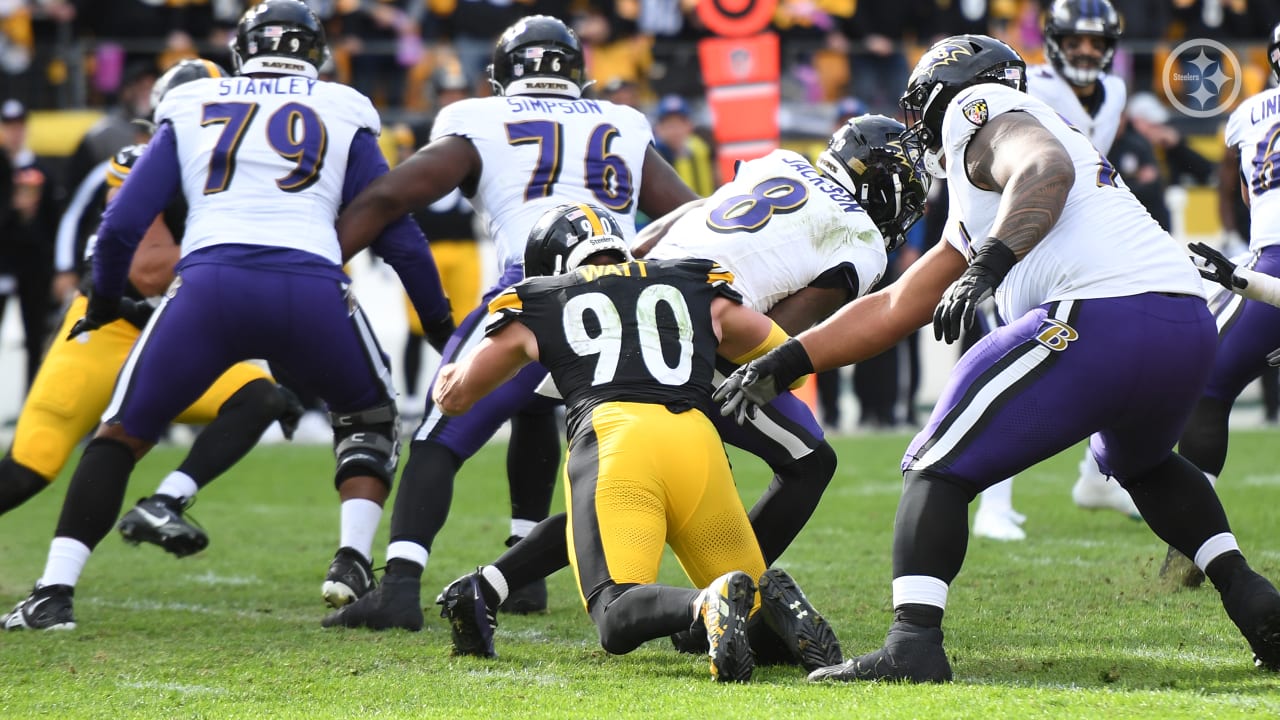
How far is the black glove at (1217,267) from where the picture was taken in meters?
4.41

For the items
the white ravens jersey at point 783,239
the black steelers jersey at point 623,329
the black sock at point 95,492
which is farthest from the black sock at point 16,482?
the white ravens jersey at point 783,239

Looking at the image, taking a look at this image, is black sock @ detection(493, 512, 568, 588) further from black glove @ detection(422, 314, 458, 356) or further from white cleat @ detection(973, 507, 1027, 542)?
white cleat @ detection(973, 507, 1027, 542)

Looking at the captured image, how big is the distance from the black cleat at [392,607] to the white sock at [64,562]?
0.91m

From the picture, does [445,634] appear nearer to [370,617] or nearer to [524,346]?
[370,617]

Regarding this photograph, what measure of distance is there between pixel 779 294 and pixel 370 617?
5.18 ft

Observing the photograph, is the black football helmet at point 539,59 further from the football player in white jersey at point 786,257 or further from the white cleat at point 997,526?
the white cleat at point 997,526

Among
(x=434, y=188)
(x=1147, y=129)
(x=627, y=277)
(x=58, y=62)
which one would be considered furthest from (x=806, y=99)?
(x=627, y=277)

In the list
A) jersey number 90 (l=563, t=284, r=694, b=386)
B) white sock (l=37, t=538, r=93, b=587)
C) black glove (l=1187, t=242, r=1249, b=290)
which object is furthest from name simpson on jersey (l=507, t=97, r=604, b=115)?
black glove (l=1187, t=242, r=1249, b=290)

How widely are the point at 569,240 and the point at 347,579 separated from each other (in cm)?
147

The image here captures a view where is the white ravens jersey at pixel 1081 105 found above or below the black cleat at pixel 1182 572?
above

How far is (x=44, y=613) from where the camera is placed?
513 centimetres

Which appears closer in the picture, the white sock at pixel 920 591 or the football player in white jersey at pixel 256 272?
the white sock at pixel 920 591

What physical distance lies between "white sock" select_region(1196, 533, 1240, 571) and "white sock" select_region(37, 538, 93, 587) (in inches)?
130

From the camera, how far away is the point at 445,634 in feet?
16.1
